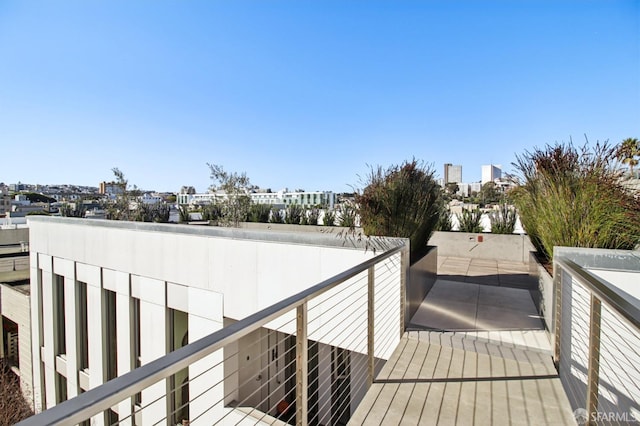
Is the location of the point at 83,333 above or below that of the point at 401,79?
below

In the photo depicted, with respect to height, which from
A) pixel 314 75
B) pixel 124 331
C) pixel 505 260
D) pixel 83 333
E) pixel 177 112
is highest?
pixel 314 75

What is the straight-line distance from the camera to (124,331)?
663 cm

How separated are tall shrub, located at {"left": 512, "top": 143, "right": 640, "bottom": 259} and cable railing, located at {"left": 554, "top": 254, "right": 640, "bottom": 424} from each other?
0.67 m

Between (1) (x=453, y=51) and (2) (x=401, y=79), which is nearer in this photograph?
(1) (x=453, y=51)

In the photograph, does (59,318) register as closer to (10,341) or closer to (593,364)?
(10,341)

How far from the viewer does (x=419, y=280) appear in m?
4.02

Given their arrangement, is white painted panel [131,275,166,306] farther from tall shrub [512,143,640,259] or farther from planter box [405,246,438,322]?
tall shrub [512,143,640,259]

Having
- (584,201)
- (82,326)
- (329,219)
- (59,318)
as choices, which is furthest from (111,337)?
(584,201)

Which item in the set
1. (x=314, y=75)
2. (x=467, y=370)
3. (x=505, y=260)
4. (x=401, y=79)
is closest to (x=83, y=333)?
(x=467, y=370)

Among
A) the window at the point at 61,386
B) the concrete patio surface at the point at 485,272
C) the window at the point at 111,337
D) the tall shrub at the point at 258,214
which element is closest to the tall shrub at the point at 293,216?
the tall shrub at the point at 258,214

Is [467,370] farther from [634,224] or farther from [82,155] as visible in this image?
[82,155]

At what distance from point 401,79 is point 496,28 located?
3034 millimetres

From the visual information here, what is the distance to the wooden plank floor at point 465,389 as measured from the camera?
198 centimetres

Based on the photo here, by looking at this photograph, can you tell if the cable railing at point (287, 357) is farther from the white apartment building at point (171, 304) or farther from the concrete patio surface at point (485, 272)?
the concrete patio surface at point (485, 272)
